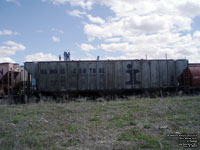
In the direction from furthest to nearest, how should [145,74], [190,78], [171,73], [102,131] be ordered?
1. [190,78]
2. [171,73]
3. [145,74]
4. [102,131]

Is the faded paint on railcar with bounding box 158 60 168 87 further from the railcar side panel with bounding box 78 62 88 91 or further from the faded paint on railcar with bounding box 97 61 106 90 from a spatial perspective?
the railcar side panel with bounding box 78 62 88 91

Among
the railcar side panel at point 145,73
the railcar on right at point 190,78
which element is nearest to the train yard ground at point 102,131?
the railcar side panel at point 145,73

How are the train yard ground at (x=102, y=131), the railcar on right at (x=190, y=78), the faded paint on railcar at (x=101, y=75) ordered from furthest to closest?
the railcar on right at (x=190, y=78)
the faded paint on railcar at (x=101, y=75)
the train yard ground at (x=102, y=131)

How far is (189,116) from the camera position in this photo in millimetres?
7691

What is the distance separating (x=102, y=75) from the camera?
15.5 m

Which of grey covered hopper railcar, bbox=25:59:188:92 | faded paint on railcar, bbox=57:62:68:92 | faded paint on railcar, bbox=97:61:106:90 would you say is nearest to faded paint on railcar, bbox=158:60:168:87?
grey covered hopper railcar, bbox=25:59:188:92

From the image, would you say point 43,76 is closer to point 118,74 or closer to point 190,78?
point 118,74

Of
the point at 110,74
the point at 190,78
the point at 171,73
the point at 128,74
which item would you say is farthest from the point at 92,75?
the point at 190,78

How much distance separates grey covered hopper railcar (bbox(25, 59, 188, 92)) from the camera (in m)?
15.2

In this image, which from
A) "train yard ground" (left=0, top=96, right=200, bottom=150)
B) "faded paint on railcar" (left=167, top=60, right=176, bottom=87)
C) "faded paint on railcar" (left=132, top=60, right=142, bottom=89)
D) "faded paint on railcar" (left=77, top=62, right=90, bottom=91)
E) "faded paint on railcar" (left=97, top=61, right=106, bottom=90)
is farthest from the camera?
"faded paint on railcar" (left=167, top=60, right=176, bottom=87)

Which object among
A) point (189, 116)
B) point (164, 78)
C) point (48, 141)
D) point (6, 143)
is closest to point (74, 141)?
point (48, 141)

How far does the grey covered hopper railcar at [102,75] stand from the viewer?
1523cm

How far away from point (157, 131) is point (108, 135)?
5.54 ft

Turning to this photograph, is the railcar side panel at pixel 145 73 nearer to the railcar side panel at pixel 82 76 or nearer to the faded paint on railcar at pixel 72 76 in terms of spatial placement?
the railcar side panel at pixel 82 76
